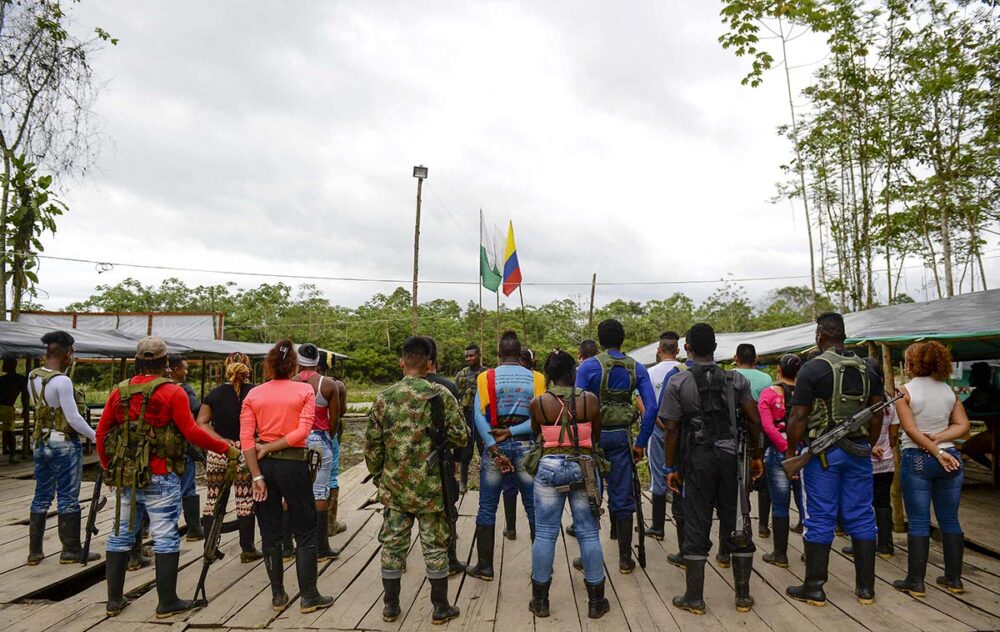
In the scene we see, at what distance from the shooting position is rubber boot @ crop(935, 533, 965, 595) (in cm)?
356

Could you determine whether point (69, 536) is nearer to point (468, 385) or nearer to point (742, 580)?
point (468, 385)

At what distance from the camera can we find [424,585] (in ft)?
12.6

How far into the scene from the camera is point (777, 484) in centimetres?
419

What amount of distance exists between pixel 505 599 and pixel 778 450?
231 centimetres

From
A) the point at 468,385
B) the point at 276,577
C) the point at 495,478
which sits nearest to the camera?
the point at 276,577

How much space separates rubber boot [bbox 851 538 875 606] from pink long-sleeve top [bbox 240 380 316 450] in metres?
3.49

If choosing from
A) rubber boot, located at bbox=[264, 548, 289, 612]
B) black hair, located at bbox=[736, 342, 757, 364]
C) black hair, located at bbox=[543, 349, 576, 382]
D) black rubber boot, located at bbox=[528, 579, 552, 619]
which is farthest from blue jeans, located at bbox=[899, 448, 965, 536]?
rubber boot, located at bbox=[264, 548, 289, 612]

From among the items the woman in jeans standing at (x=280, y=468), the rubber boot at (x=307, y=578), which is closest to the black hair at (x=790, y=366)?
the woman in jeans standing at (x=280, y=468)

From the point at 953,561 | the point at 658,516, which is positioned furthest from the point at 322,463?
the point at 953,561

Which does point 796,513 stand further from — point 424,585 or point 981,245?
point 981,245

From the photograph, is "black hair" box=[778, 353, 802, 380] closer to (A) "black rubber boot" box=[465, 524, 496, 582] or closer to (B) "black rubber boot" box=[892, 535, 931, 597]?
(B) "black rubber boot" box=[892, 535, 931, 597]

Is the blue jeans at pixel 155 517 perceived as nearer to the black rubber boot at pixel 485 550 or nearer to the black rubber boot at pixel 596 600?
the black rubber boot at pixel 485 550

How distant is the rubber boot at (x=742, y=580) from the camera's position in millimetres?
3350

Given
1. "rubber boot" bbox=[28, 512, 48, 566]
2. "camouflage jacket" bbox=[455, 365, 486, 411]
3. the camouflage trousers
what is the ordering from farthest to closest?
1. "camouflage jacket" bbox=[455, 365, 486, 411]
2. "rubber boot" bbox=[28, 512, 48, 566]
3. the camouflage trousers
